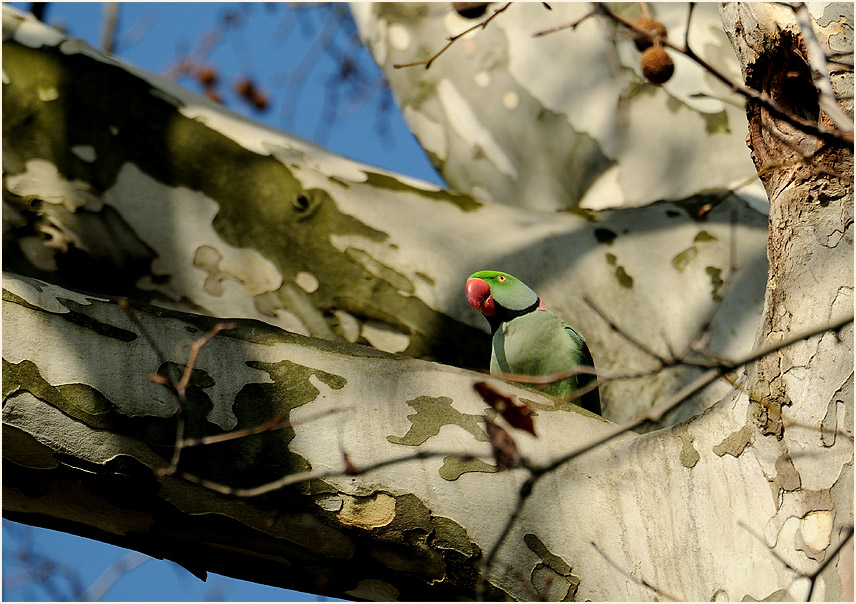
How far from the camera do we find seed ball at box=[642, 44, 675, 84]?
1392 mm

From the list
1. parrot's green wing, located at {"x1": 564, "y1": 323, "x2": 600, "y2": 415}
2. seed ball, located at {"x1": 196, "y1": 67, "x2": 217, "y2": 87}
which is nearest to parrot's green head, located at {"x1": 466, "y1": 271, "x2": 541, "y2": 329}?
parrot's green wing, located at {"x1": 564, "y1": 323, "x2": 600, "y2": 415}

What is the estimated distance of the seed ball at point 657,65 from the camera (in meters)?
1.39

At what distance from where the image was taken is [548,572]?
1247 millimetres

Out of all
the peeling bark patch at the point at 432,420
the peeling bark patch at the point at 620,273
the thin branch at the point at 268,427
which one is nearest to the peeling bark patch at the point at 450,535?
the peeling bark patch at the point at 432,420

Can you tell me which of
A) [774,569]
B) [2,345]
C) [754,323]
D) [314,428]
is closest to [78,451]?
[2,345]

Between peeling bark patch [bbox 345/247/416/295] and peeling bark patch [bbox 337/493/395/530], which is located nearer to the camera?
peeling bark patch [bbox 337/493/395/530]

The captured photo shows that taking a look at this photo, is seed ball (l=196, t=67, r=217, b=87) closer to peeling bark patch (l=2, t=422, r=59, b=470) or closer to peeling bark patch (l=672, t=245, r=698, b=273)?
peeling bark patch (l=672, t=245, r=698, b=273)

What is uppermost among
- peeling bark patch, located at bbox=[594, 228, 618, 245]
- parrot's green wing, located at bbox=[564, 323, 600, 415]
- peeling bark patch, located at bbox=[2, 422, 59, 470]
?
peeling bark patch, located at bbox=[594, 228, 618, 245]

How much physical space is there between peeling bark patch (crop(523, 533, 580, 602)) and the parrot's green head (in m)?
0.85

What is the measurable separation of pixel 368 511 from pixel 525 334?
3.26 ft

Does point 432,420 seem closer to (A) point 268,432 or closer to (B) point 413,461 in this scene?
(B) point 413,461

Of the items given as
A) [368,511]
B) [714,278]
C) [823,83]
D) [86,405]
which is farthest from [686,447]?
[86,405]

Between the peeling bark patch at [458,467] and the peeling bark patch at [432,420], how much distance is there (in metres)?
0.04

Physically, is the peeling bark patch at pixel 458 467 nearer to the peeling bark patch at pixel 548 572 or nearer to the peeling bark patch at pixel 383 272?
the peeling bark patch at pixel 548 572
